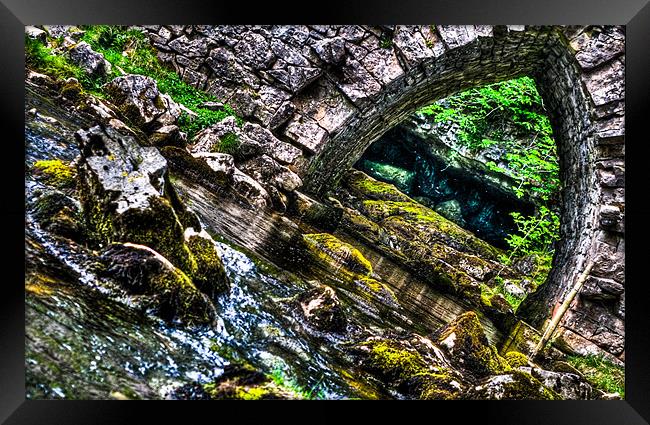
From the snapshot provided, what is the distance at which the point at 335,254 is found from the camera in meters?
5.61

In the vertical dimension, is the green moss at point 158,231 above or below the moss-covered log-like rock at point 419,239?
below

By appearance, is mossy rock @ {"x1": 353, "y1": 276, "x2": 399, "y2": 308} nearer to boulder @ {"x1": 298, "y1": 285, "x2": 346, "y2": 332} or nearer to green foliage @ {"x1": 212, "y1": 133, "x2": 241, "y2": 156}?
boulder @ {"x1": 298, "y1": 285, "x2": 346, "y2": 332}

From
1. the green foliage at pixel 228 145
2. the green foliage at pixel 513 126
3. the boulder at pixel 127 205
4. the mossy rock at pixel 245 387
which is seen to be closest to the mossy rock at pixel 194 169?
the green foliage at pixel 228 145

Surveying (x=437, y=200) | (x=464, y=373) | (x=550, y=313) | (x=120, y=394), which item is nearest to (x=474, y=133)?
(x=437, y=200)

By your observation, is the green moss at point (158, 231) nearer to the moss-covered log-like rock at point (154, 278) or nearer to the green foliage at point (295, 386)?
the moss-covered log-like rock at point (154, 278)

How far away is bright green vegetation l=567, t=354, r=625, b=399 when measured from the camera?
436 cm

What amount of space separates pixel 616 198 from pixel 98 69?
6.87 m

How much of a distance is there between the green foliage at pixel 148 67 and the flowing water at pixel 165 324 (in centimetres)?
115

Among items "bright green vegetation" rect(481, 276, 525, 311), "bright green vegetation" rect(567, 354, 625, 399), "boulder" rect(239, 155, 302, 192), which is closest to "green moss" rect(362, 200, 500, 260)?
"bright green vegetation" rect(481, 276, 525, 311)

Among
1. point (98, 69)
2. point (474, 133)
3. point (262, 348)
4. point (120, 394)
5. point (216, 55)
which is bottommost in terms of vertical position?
point (120, 394)

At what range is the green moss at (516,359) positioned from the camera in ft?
14.9

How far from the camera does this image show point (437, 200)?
1393 cm

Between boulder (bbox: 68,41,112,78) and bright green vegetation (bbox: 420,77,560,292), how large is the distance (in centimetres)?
666

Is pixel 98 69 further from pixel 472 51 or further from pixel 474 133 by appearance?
pixel 474 133
